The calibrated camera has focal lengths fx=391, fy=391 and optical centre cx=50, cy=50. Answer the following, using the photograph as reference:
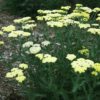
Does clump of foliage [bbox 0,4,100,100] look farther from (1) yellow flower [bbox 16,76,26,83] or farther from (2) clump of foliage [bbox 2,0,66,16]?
(2) clump of foliage [bbox 2,0,66,16]

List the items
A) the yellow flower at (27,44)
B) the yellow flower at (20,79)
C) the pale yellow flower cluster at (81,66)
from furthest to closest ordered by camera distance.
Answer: the yellow flower at (27,44) → the yellow flower at (20,79) → the pale yellow flower cluster at (81,66)

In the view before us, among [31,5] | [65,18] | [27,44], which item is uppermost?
[31,5]

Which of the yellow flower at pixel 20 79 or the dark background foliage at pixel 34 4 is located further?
the dark background foliage at pixel 34 4

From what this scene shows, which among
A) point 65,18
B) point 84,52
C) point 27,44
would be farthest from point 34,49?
point 65,18

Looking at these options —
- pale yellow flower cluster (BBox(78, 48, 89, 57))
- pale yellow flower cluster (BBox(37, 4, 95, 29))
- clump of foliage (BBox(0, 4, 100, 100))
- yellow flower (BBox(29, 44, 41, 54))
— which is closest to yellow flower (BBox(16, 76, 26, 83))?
clump of foliage (BBox(0, 4, 100, 100))

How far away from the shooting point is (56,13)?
15.3 feet

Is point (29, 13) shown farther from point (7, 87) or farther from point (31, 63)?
point (31, 63)

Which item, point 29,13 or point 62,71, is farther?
point 29,13

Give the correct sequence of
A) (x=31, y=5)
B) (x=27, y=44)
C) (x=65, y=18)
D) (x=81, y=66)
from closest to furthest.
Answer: (x=81, y=66) < (x=27, y=44) < (x=65, y=18) < (x=31, y=5)

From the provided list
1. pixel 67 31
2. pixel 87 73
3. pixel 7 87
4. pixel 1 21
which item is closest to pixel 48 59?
pixel 87 73

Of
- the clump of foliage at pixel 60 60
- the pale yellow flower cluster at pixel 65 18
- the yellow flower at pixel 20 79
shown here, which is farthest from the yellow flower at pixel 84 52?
the yellow flower at pixel 20 79

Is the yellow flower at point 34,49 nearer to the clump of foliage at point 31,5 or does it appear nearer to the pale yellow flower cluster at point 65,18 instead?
the pale yellow flower cluster at point 65,18

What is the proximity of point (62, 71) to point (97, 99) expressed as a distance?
0.49 meters

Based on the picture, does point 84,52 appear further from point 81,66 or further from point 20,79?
point 20,79
